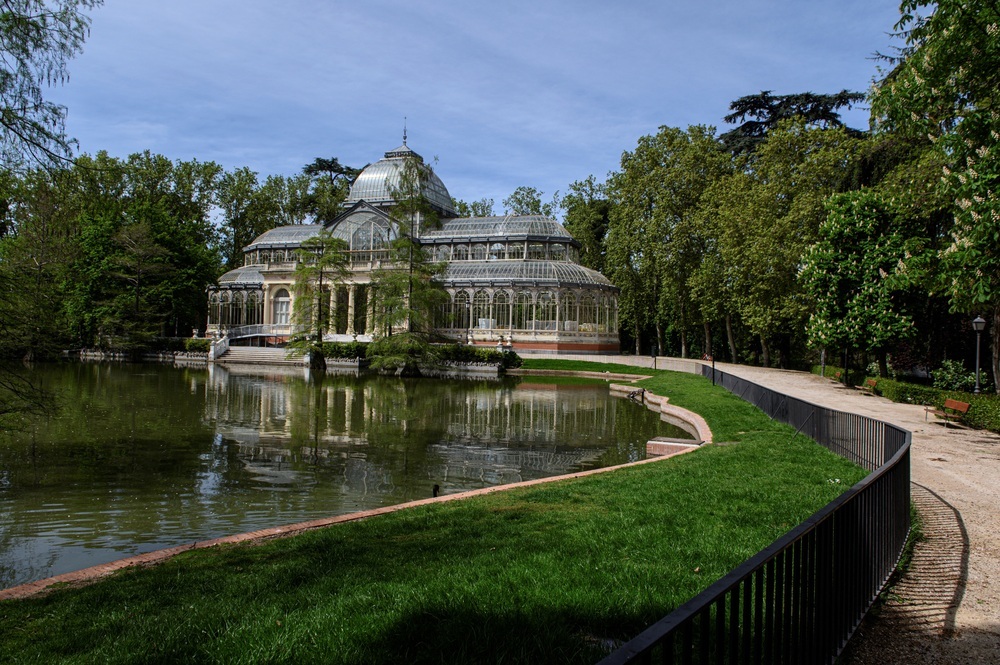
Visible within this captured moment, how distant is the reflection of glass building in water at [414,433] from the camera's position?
11141mm

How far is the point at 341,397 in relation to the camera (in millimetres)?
22547

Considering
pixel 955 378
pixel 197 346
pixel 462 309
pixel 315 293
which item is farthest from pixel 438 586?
pixel 197 346

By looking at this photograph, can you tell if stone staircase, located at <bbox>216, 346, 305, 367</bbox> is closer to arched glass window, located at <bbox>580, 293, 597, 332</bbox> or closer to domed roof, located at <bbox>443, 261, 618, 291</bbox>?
domed roof, located at <bbox>443, 261, 618, 291</bbox>

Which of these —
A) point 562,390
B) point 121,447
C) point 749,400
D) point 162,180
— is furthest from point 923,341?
point 162,180

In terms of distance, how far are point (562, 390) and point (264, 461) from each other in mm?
17270

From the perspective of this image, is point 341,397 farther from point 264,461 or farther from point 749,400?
point 749,400

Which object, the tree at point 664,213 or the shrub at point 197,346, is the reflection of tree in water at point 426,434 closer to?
the tree at point 664,213

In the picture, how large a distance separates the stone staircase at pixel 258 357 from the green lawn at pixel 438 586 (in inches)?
1321

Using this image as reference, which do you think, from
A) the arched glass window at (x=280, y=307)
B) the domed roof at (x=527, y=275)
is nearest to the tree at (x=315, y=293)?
the domed roof at (x=527, y=275)

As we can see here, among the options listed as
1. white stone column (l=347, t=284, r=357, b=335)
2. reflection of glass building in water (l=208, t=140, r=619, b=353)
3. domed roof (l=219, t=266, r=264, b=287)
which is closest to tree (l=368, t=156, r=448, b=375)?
reflection of glass building in water (l=208, t=140, r=619, b=353)

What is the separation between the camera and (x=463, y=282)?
4484 cm

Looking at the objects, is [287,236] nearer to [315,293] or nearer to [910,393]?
[315,293]

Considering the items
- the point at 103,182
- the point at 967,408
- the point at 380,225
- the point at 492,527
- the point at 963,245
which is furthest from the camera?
the point at 380,225

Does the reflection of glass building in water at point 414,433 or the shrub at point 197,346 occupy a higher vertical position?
the shrub at point 197,346
